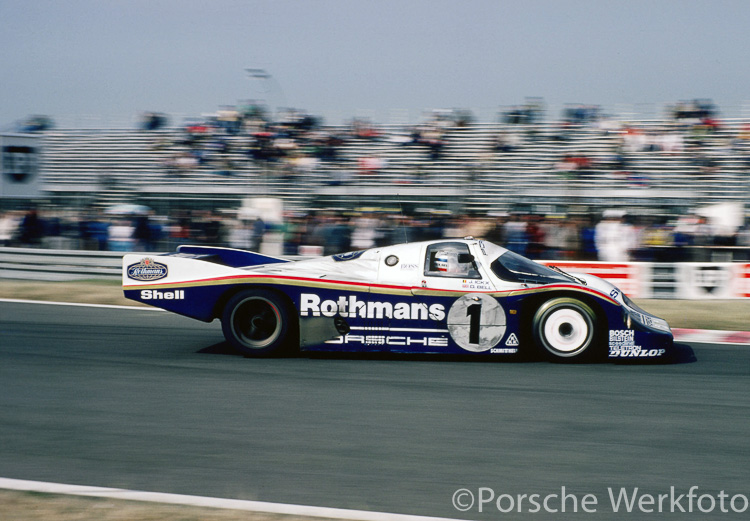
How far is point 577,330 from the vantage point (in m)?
7.57

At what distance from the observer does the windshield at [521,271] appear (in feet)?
25.2

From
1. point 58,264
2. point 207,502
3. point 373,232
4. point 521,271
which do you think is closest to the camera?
point 207,502

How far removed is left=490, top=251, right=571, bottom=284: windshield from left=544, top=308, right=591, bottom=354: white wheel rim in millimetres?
347

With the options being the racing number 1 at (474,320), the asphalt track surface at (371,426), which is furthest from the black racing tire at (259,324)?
the racing number 1 at (474,320)

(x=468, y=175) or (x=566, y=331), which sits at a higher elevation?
(x=468, y=175)

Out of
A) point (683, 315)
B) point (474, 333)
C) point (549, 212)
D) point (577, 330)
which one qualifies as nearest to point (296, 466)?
point (474, 333)

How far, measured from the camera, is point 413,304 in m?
7.60

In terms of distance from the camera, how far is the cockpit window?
7.70 meters

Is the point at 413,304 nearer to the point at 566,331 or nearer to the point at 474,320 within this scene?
the point at 474,320

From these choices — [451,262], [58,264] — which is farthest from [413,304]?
[58,264]

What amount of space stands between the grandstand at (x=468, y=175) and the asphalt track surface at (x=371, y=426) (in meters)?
8.34

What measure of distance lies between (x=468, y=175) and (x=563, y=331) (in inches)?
436

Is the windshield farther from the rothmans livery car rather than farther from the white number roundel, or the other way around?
the white number roundel

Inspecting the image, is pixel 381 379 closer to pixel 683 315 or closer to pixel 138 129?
pixel 683 315
